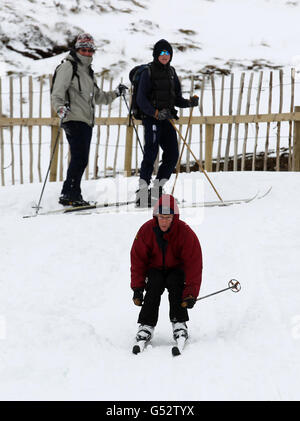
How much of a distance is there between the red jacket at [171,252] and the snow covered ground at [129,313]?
0.44 meters

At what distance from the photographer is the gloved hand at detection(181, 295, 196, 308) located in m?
3.73

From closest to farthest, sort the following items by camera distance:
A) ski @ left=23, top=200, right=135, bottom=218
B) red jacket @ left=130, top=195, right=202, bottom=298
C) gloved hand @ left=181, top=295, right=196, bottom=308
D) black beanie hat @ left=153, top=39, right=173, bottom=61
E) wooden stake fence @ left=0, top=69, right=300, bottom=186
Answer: gloved hand @ left=181, top=295, right=196, bottom=308
red jacket @ left=130, top=195, right=202, bottom=298
black beanie hat @ left=153, top=39, right=173, bottom=61
ski @ left=23, top=200, right=135, bottom=218
wooden stake fence @ left=0, top=69, right=300, bottom=186

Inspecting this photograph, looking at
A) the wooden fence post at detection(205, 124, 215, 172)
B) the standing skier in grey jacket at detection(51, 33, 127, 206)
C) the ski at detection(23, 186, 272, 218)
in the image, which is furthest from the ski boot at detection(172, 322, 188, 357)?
the wooden fence post at detection(205, 124, 215, 172)

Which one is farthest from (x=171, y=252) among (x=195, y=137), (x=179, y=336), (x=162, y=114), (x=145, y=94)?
(x=195, y=137)

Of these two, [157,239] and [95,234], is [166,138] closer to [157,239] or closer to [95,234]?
[95,234]

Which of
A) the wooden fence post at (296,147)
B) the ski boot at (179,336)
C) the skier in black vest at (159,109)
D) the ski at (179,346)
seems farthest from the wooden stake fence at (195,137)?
the ski at (179,346)

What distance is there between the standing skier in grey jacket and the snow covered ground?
0.63 meters

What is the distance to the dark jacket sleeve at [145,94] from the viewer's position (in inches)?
242

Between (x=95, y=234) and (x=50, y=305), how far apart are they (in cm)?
162

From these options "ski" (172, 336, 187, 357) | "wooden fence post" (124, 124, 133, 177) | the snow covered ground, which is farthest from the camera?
"wooden fence post" (124, 124, 133, 177)

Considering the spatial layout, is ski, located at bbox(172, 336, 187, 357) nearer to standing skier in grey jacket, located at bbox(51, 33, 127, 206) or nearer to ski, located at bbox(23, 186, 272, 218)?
ski, located at bbox(23, 186, 272, 218)

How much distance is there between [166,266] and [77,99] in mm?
3149

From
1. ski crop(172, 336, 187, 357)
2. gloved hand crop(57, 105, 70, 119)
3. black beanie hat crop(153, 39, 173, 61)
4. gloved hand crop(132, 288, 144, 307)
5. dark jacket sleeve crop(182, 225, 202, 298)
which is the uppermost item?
black beanie hat crop(153, 39, 173, 61)

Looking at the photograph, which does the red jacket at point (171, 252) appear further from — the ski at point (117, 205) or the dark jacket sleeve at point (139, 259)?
the ski at point (117, 205)
